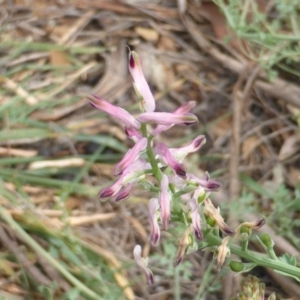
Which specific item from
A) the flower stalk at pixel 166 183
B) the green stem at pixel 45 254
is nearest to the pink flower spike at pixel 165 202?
the flower stalk at pixel 166 183

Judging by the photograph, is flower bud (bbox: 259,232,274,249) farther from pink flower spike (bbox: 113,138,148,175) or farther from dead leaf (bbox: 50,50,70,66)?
dead leaf (bbox: 50,50,70,66)

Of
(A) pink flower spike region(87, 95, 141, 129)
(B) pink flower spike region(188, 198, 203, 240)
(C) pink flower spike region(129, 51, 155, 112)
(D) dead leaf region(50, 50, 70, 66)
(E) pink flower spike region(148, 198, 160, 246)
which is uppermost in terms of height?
(C) pink flower spike region(129, 51, 155, 112)

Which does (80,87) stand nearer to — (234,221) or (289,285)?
(234,221)

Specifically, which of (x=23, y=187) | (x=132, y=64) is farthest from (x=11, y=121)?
(x=132, y=64)

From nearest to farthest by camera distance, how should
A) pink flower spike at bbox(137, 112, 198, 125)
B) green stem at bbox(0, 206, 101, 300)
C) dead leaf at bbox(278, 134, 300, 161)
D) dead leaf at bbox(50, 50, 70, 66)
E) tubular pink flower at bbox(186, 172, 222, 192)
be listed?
pink flower spike at bbox(137, 112, 198, 125), tubular pink flower at bbox(186, 172, 222, 192), green stem at bbox(0, 206, 101, 300), dead leaf at bbox(278, 134, 300, 161), dead leaf at bbox(50, 50, 70, 66)

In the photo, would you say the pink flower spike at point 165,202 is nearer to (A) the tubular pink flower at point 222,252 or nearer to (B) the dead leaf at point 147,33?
(A) the tubular pink flower at point 222,252

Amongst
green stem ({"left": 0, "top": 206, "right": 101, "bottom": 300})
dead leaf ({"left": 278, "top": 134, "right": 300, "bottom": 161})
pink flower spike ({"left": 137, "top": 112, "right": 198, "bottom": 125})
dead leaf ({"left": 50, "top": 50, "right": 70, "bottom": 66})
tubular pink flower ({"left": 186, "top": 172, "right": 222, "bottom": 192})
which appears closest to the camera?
pink flower spike ({"left": 137, "top": 112, "right": 198, "bottom": 125})

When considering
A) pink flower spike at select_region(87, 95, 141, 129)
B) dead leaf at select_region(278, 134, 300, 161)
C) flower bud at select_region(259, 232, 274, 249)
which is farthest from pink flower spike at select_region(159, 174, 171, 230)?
dead leaf at select_region(278, 134, 300, 161)
